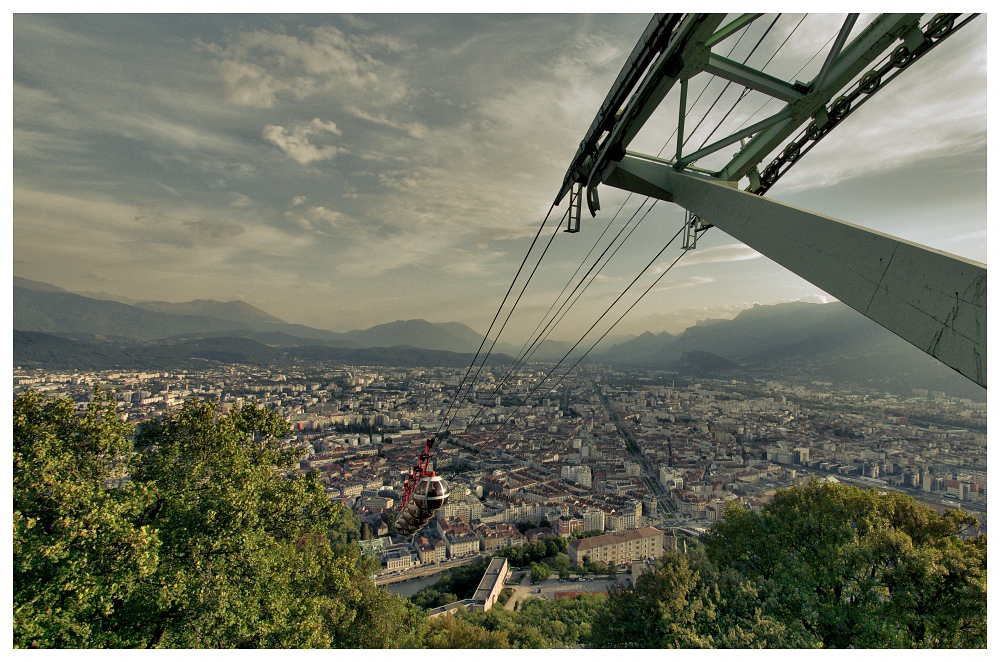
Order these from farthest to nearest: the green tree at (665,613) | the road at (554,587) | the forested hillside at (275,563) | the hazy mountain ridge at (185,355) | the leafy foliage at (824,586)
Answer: the hazy mountain ridge at (185,355) → the road at (554,587) → the green tree at (665,613) → the leafy foliage at (824,586) → the forested hillside at (275,563)

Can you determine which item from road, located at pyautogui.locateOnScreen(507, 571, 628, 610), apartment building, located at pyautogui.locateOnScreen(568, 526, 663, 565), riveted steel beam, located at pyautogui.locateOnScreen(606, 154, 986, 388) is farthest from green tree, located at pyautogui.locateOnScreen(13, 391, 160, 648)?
apartment building, located at pyautogui.locateOnScreen(568, 526, 663, 565)

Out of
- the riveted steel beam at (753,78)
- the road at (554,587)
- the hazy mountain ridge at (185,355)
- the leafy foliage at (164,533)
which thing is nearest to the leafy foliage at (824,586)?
the leafy foliage at (164,533)

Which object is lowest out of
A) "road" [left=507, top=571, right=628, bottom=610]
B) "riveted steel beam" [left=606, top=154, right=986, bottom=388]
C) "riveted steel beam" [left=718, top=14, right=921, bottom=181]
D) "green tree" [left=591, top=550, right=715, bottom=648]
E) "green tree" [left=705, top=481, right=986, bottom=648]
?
"road" [left=507, top=571, right=628, bottom=610]

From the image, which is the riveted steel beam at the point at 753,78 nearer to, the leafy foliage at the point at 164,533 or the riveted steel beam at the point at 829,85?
the riveted steel beam at the point at 829,85

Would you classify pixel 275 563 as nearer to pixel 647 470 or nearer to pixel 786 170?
pixel 786 170

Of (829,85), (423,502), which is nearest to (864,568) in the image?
(423,502)

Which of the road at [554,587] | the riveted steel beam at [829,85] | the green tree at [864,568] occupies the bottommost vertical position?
the road at [554,587]

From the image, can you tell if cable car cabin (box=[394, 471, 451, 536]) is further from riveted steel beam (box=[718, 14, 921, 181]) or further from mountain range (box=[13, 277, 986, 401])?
mountain range (box=[13, 277, 986, 401])
